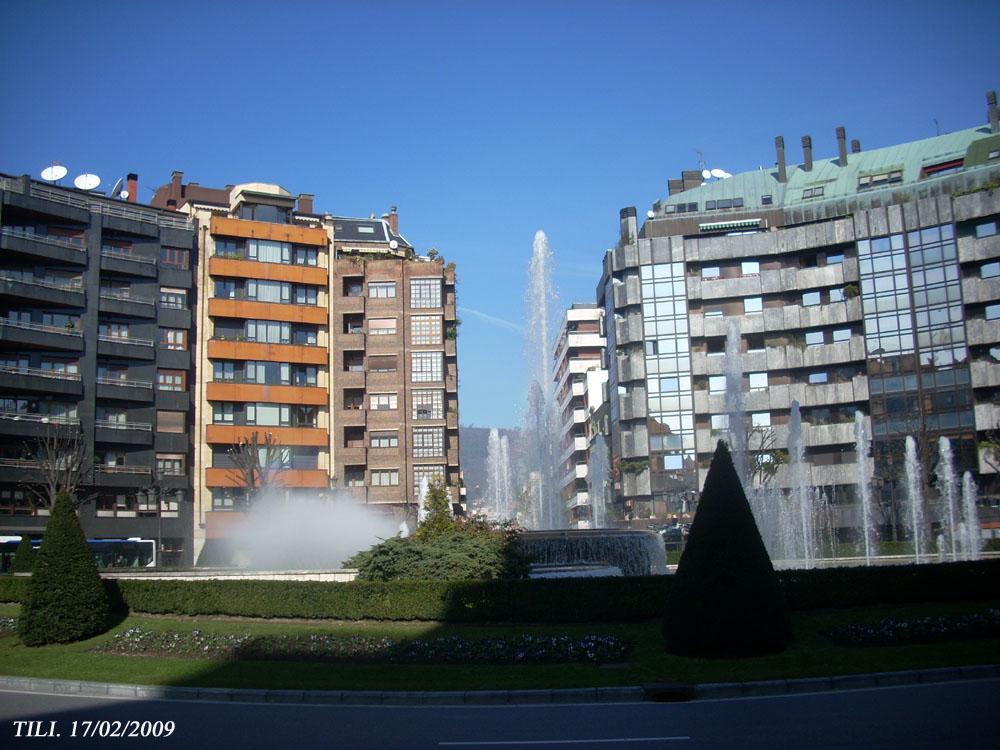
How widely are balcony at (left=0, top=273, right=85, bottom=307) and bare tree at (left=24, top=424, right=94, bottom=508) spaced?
803 cm

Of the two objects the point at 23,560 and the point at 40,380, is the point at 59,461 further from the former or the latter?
the point at 23,560

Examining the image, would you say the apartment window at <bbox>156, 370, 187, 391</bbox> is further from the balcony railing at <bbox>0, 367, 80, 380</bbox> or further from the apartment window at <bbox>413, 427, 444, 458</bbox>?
the apartment window at <bbox>413, 427, 444, 458</bbox>

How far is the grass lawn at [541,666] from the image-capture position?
1845cm

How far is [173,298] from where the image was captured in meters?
72.5

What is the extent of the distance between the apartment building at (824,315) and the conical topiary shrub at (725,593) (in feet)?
182


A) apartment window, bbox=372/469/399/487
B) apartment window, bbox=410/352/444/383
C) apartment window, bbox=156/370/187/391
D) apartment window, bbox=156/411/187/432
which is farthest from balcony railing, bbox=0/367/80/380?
apartment window, bbox=410/352/444/383

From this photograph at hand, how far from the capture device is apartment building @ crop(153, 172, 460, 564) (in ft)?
240

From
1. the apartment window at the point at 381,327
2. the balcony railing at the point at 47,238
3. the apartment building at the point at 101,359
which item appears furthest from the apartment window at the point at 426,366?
the balcony railing at the point at 47,238

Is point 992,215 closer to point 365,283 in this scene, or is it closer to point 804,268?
point 804,268

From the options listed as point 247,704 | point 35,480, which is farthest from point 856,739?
point 35,480

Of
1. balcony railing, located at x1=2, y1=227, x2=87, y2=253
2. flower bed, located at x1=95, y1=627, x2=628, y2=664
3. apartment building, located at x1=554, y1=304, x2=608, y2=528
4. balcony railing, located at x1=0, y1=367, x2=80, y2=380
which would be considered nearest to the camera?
flower bed, located at x1=95, y1=627, x2=628, y2=664

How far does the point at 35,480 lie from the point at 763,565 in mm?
51545

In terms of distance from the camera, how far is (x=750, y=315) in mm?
84000

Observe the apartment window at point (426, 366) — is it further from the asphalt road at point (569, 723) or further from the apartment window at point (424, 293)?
the asphalt road at point (569, 723)
